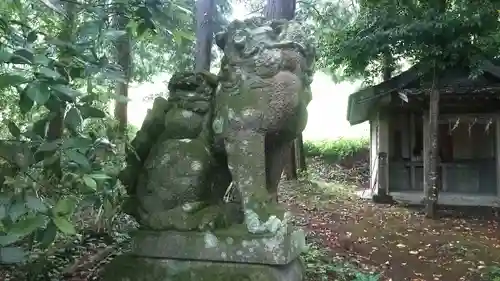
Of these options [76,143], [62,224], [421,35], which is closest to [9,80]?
[76,143]

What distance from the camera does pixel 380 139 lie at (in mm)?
12836

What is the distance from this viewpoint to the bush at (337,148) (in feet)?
65.3

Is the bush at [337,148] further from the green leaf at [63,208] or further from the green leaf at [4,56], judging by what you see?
the green leaf at [4,56]

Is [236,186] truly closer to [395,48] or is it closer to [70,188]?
[70,188]

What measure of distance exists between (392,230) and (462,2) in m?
4.20

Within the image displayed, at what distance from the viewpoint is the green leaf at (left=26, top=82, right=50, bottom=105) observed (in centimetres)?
192

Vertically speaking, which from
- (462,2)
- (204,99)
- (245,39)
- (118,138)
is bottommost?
(118,138)

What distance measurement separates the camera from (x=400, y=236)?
8.53 m

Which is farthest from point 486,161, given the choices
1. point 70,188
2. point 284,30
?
point 70,188

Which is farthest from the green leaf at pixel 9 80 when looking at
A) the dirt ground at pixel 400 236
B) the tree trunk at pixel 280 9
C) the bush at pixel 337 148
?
the bush at pixel 337 148

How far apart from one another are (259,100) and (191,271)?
1.11m

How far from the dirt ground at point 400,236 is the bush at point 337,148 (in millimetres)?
7543

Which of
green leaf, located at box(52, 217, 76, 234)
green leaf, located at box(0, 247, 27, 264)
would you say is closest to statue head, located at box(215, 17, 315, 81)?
green leaf, located at box(52, 217, 76, 234)

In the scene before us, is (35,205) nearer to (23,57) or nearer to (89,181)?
(89,181)
